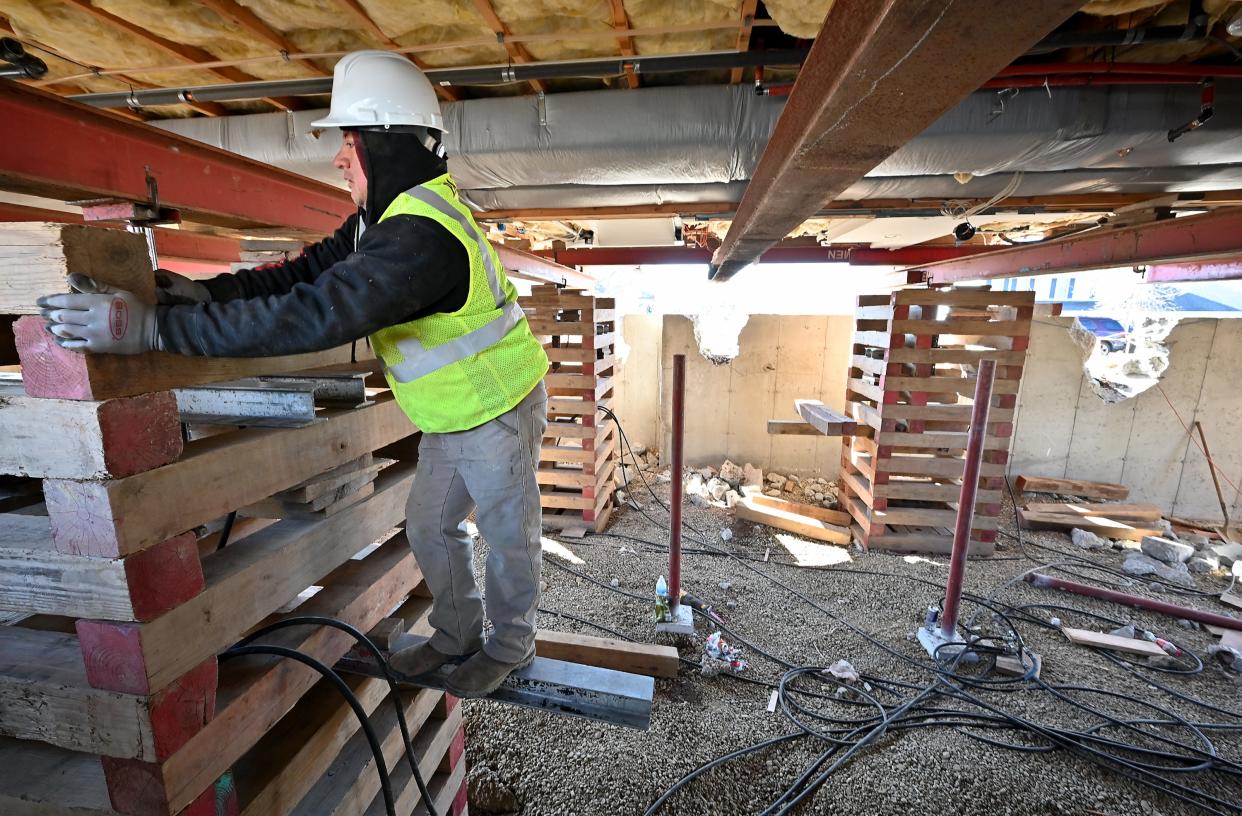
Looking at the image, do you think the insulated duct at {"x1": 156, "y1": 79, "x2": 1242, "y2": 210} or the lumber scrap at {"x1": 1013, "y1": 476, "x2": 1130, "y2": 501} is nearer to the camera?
the insulated duct at {"x1": 156, "y1": 79, "x2": 1242, "y2": 210}

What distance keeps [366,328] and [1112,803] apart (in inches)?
168

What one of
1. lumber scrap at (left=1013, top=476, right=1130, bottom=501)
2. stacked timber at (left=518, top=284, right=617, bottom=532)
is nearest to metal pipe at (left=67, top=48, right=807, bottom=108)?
stacked timber at (left=518, top=284, right=617, bottom=532)

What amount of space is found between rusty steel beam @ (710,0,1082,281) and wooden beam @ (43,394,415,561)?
1396 mm

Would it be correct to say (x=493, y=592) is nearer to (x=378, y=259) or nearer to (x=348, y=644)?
(x=348, y=644)

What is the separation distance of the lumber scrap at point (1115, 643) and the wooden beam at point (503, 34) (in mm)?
5558

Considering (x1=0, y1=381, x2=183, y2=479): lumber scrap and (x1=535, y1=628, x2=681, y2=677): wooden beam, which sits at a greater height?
(x1=0, y1=381, x2=183, y2=479): lumber scrap

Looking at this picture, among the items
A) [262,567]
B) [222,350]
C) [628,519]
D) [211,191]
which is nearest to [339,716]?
[262,567]

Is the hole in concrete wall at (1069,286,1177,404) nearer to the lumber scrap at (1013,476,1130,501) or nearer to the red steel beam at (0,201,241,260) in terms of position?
the lumber scrap at (1013,476,1130,501)

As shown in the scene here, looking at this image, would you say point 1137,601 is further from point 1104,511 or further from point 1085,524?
point 1104,511

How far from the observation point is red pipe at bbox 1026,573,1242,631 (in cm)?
420

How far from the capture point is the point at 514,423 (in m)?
1.55

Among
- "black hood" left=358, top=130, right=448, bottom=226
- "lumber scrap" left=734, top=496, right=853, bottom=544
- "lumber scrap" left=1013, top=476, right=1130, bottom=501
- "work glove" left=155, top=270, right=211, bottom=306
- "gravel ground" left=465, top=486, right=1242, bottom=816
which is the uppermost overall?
"black hood" left=358, top=130, right=448, bottom=226

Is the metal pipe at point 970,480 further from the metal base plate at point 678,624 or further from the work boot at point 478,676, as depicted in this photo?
the work boot at point 478,676

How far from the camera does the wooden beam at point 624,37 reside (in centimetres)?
215
